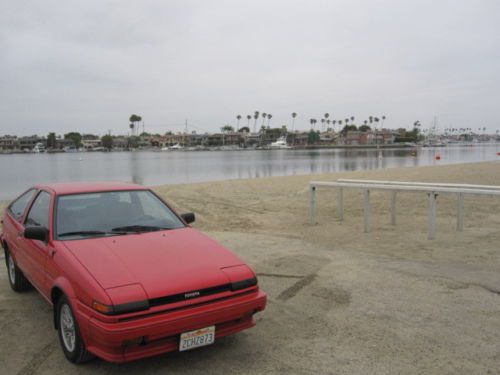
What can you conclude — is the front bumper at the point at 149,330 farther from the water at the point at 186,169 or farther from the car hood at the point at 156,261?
the water at the point at 186,169

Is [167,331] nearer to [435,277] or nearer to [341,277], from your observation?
[341,277]

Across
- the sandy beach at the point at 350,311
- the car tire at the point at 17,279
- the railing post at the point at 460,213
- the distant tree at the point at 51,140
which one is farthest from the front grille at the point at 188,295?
the distant tree at the point at 51,140

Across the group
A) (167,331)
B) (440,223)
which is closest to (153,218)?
(167,331)

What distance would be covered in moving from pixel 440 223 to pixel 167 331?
314 inches

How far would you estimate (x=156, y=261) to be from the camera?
396 centimetres

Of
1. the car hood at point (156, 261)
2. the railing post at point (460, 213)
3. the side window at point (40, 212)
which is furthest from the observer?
the railing post at point (460, 213)

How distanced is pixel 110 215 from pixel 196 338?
72.4 inches

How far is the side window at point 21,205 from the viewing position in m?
5.76

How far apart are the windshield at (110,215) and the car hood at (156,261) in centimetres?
20

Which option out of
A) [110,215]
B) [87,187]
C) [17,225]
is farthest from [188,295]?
[17,225]

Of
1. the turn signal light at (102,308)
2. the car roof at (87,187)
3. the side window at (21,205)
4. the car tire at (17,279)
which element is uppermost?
the car roof at (87,187)

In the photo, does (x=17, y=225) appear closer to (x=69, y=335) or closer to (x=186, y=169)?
(x=69, y=335)

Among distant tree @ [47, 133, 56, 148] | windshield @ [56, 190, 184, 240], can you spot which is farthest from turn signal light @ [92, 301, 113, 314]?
distant tree @ [47, 133, 56, 148]

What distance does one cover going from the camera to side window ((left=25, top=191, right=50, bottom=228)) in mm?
4890
